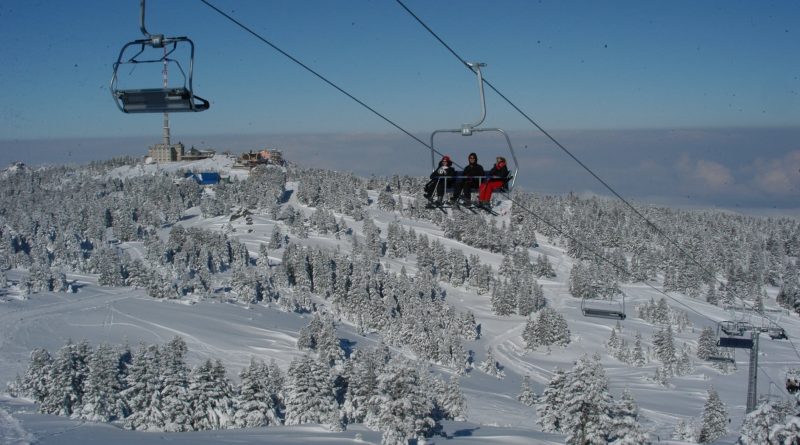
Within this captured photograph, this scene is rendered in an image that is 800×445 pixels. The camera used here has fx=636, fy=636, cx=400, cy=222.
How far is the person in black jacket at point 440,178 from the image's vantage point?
1041cm

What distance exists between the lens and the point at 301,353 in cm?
5244

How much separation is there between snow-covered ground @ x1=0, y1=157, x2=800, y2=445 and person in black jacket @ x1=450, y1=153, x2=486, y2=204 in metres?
17.5

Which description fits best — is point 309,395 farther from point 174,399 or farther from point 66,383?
point 66,383

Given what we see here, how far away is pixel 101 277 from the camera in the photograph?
70.6 m

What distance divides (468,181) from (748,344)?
1731 cm

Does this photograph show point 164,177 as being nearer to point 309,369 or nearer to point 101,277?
point 101,277

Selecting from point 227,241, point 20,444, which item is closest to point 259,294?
point 227,241

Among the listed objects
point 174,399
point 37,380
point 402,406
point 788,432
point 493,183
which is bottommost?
point 37,380

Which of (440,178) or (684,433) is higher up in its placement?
(440,178)

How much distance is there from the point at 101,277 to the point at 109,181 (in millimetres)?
74878

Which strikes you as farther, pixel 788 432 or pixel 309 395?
pixel 309 395

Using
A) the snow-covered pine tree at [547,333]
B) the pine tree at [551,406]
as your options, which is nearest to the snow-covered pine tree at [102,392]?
the pine tree at [551,406]

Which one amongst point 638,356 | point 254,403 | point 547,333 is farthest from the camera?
point 547,333

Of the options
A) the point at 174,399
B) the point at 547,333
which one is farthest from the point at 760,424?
the point at 547,333
